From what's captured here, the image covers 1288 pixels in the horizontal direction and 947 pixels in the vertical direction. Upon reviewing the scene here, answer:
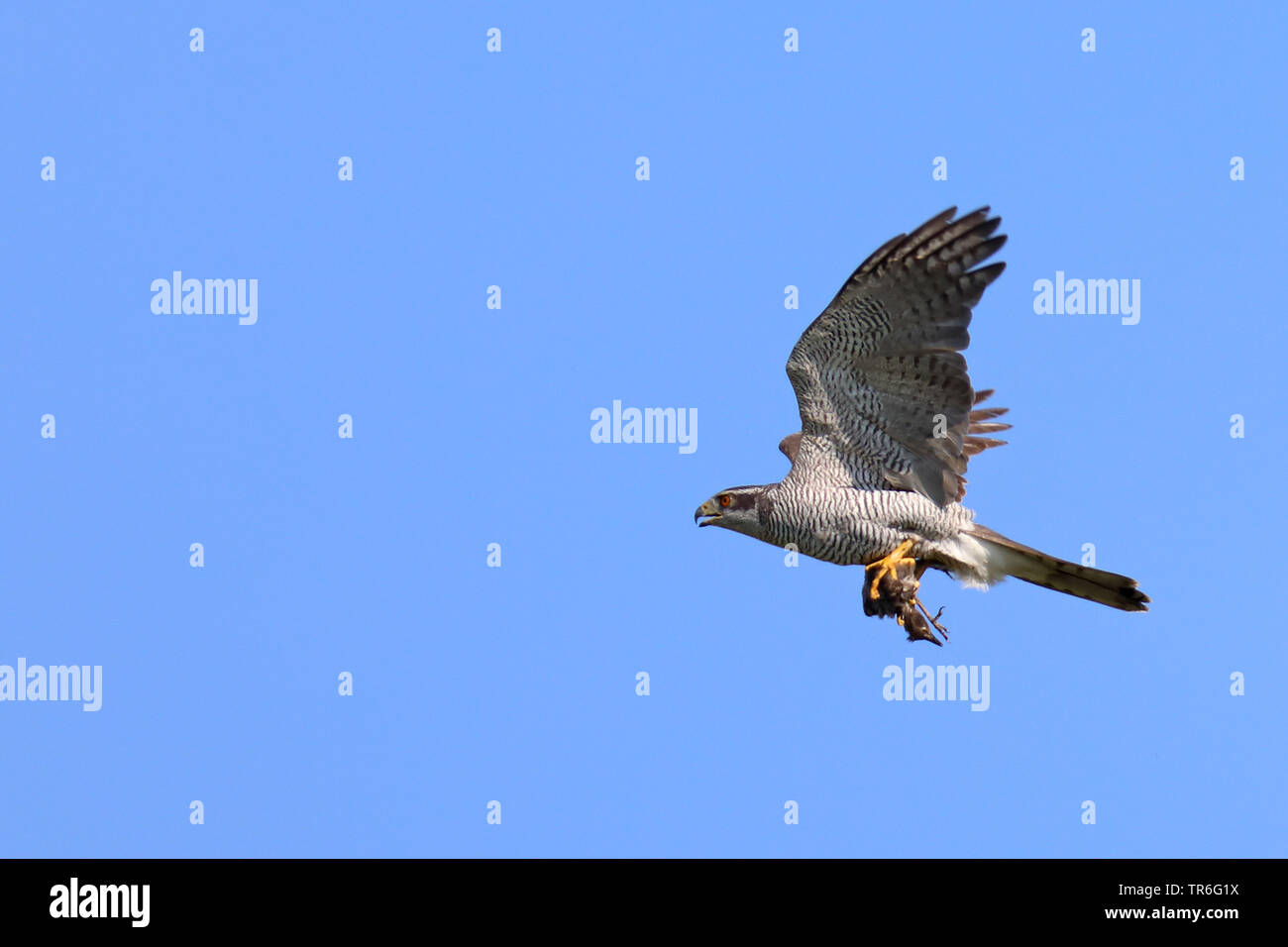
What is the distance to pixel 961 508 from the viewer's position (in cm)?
1266

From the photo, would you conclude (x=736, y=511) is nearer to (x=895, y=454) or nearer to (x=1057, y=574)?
(x=895, y=454)

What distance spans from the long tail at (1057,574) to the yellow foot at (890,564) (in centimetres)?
51

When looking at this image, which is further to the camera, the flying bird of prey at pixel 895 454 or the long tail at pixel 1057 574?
the long tail at pixel 1057 574

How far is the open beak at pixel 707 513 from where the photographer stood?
12781 mm

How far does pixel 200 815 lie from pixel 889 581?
7238 millimetres

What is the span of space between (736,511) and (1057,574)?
241 centimetres

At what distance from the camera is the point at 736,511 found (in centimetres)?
1270

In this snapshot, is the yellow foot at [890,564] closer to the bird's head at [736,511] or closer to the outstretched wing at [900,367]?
the outstretched wing at [900,367]

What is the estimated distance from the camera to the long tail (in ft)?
40.3

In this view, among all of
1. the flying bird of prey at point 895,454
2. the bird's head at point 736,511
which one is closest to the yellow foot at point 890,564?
the flying bird of prey at point 895,454

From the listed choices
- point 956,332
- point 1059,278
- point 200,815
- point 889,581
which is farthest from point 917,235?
point 200,815

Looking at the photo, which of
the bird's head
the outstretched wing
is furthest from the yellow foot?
the bird's head

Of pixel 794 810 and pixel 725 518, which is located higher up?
pixel 725 518
